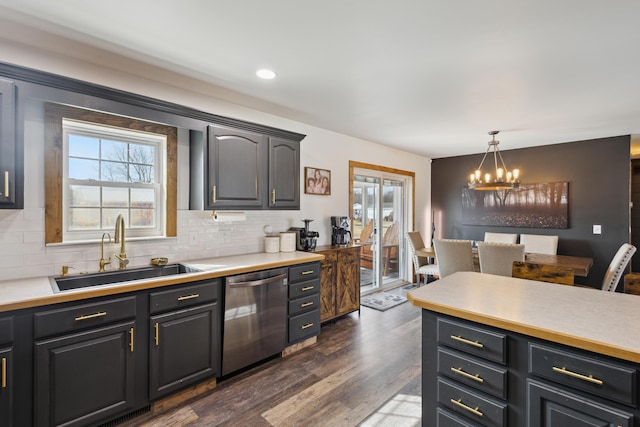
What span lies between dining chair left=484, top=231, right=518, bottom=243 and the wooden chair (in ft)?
10.3

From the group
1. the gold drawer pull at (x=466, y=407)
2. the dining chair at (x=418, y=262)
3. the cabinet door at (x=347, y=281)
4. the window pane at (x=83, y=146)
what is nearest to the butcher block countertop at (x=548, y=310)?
the gold drawer pull at (x=466, y=407)

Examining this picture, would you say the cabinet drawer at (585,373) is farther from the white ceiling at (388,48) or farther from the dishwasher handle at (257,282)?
the dishwasher handle at (257,282)

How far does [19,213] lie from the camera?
2.06m

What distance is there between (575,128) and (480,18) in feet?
10.6

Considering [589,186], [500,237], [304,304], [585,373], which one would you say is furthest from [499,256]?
[585,373]

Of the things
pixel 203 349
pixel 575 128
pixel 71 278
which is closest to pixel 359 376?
pixel 203 349

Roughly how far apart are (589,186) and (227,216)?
5065 mm

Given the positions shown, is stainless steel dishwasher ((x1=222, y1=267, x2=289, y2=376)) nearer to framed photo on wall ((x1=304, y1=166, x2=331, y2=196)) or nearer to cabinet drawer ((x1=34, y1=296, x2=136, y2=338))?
cabinet drawer ((x1=34, y1=296, x2=136, y2=338))

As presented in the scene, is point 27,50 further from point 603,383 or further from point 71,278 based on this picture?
point 603,383

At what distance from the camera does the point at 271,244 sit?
3336 mm

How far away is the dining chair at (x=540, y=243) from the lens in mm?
4535

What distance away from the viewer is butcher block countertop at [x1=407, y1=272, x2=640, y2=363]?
1138mm

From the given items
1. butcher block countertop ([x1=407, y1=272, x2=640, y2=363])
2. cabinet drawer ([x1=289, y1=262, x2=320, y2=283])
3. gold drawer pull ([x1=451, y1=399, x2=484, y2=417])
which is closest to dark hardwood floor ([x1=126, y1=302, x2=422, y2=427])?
cabinet drawer ([x1=289, y1=262, x2=320, y2=283])

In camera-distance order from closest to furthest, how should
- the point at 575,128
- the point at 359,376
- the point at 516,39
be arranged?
1. the point at 516,39
2. the point at 359,376
3. the point at 575,128
